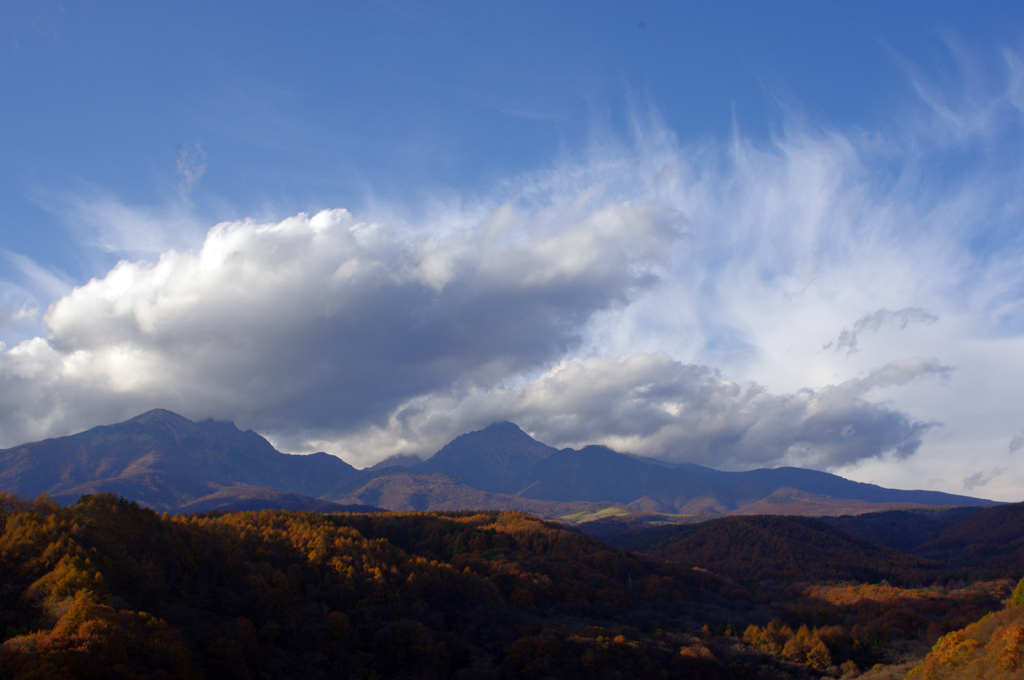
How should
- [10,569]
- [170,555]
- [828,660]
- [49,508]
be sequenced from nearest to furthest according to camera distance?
[10,569] < [49,508] < [170,555] < [828,660]

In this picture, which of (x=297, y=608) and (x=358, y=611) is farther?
(x=358, y=611)

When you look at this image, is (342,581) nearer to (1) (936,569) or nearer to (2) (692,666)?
(2) (692,666)

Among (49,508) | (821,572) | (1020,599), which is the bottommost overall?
(821,572)

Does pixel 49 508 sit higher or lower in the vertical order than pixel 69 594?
higher

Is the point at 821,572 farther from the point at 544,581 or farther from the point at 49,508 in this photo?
the point at 49,508

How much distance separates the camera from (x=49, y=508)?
66062mm

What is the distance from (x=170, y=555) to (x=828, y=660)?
8459 centimetres

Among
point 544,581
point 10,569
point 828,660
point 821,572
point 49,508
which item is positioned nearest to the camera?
point 10,569

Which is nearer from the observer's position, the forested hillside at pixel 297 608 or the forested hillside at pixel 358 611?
the forested hillside at pixel 297 608

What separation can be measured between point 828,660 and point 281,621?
6960cm

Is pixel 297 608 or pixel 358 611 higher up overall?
pixel 297 608

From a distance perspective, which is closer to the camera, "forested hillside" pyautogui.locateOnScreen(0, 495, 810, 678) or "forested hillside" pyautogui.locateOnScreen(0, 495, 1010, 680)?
"forested hillside" pyautogui.locateOnScreen(0, 495, 810, 678)

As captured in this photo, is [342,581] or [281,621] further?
[342,581]

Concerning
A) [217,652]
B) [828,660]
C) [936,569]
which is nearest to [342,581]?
[217,652]
